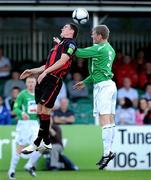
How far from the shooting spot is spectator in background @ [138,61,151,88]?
26297 mm

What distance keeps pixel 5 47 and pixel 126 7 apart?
4.85 m

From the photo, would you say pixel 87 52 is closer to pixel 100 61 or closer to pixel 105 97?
pixel 100 61

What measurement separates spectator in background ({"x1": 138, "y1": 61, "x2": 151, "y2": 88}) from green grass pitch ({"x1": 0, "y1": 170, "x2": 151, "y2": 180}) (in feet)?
17.1

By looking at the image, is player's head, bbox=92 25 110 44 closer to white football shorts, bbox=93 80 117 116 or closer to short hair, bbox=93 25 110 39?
short hair, bbox=93 25 110 39

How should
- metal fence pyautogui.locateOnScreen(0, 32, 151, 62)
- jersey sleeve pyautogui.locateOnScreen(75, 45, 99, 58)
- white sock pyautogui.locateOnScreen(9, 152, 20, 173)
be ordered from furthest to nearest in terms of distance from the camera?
metal fence pyautogui.locateOnScreen(0, 32, 151, 62), white sock pyautogui.locateOnScreen(9, 152, 20, 173), jersey sleeve pyautogui.locateOnScreen(75, 45, 99, 58)

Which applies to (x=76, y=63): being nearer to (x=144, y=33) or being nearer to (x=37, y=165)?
(x=144, y=33)

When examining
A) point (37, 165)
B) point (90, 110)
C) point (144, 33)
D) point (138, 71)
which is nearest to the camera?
point (37, 165)

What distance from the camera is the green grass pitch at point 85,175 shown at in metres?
18.8

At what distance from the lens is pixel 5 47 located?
27.8 metres

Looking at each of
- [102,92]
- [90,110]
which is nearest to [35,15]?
[90,110]

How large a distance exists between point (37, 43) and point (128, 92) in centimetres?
427

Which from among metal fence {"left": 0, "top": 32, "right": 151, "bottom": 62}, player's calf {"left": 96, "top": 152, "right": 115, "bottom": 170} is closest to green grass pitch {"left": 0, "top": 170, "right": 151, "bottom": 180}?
player's calf {"left": 96, "top": 152, "right": 115, "bottom": 170}

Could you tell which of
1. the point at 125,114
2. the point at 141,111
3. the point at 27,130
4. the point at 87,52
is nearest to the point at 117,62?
the point at 141,111

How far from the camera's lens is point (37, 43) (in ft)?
91.8
